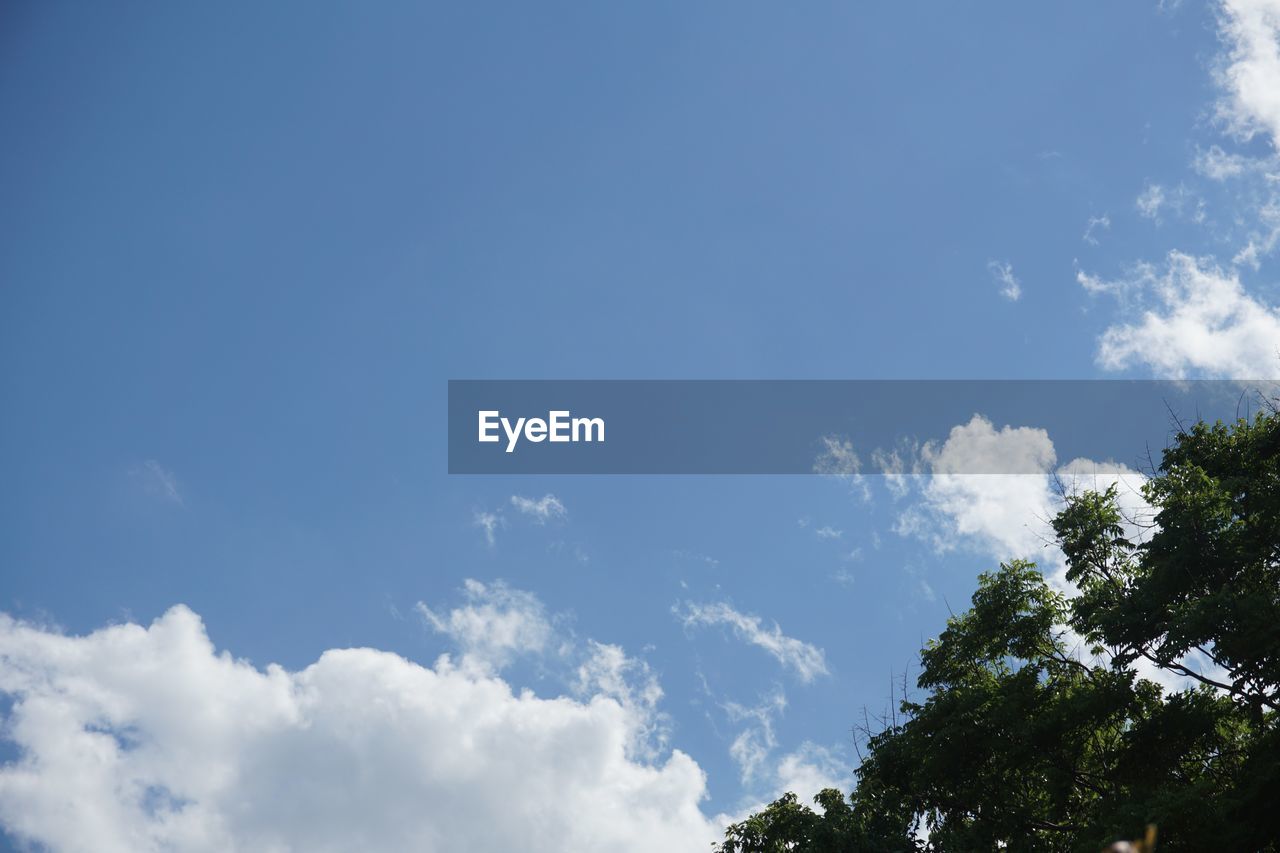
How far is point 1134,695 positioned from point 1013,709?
229 cm

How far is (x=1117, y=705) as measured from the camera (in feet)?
54.4

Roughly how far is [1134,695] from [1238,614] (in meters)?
3.27

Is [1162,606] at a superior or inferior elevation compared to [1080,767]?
superior

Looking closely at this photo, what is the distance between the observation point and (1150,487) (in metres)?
18.4

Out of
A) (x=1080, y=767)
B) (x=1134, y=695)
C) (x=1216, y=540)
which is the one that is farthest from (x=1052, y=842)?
A: (x=1216, y=540)

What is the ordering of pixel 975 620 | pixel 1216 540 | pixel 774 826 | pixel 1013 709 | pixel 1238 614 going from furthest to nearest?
pixel 774 826 → pixel 975 620 → pixel 1013 709 → pixel 1216 540 → pixel 1238 614

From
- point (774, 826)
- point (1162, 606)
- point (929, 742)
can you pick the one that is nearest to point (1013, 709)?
point (929, 742)

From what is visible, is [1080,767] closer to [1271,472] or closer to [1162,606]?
[1162,606]

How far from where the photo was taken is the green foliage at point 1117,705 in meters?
14.5

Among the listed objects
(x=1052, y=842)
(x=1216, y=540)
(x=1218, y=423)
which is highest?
(x=1218, y=423)

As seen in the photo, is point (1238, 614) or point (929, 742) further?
point (929, 742)

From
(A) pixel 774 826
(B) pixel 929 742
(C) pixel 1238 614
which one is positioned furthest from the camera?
(A) pixel 774 826

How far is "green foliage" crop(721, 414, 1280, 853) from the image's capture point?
14.5 m

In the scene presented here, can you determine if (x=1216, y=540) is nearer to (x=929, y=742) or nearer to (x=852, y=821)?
(x=929, y=742)
